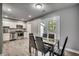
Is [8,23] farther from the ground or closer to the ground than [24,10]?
closer to the ground

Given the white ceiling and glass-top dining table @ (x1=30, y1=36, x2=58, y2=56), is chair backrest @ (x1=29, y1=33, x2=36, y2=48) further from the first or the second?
the white ceiling

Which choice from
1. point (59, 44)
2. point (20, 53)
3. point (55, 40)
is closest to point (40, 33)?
point (55, 40)

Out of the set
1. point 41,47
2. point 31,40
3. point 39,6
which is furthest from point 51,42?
point 39,6

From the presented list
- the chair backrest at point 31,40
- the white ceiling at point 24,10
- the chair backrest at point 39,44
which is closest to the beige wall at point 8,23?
the white ceiling at point 24,10

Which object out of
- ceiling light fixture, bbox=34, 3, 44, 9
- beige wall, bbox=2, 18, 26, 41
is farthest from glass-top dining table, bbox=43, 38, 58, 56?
ceiling light fixture, bbox=34, 3, 44, 9

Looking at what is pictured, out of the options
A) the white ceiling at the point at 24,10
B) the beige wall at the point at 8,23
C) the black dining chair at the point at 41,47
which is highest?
Result: the white ceiling at the point at 24,10

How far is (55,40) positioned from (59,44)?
129mm

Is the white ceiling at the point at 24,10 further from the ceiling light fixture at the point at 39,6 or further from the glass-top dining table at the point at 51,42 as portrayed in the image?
the glass-top dining table at the point at 51,42

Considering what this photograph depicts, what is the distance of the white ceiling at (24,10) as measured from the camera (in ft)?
6.23

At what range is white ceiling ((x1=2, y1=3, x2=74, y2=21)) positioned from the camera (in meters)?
1.90

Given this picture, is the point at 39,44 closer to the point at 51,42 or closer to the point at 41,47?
the point at 41,47

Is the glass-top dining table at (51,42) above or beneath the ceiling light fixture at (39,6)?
beneath

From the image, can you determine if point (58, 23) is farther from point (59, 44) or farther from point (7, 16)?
point (7, 16)

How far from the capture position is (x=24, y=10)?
1.95 m
